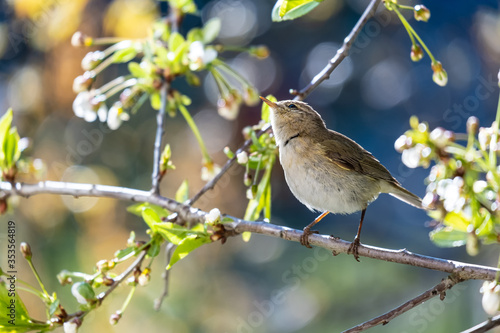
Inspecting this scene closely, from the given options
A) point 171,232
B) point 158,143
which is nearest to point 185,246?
point 171,232

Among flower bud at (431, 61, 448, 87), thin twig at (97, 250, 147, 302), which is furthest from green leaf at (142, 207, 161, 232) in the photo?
flower bud at (431, 61, 448, 87)

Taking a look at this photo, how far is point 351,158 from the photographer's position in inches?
96.7

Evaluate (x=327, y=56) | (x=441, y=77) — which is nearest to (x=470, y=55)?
(x=327, y=56)

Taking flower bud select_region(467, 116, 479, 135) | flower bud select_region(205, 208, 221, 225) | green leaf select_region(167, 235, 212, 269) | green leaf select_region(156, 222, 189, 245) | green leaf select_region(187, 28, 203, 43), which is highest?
green leaf select_region(187, 28, 203, 43)

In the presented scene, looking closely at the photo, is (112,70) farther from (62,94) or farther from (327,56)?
(327,56)

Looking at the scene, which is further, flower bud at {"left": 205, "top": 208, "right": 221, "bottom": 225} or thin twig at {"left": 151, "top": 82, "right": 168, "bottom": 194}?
thin twig at {"left": 151, "top": 82, "right": 168, "bottom": 194}

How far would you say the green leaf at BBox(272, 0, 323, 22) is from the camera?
174cm

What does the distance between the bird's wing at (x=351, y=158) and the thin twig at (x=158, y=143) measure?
0.68 m

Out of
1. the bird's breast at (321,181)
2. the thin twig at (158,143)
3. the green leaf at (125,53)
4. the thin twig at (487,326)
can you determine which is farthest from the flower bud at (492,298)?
the green leaf at (125,53)

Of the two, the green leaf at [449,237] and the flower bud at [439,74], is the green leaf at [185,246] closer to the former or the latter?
the green leaf at [449,237]

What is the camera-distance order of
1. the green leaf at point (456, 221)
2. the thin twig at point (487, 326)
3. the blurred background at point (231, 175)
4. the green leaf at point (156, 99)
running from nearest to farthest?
the thin twig at point (487, 326) → the green leaf at point (456, 221) → the green leaf at point (156, 99) → the blurred background at point (231, 175)

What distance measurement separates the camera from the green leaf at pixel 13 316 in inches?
Answer: 66.4

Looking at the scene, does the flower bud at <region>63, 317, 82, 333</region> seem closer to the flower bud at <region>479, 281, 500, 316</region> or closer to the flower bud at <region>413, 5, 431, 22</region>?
the flower bud at <region>479, 281, 500, 316</region>

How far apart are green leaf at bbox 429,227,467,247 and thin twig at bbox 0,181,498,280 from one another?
138mm
